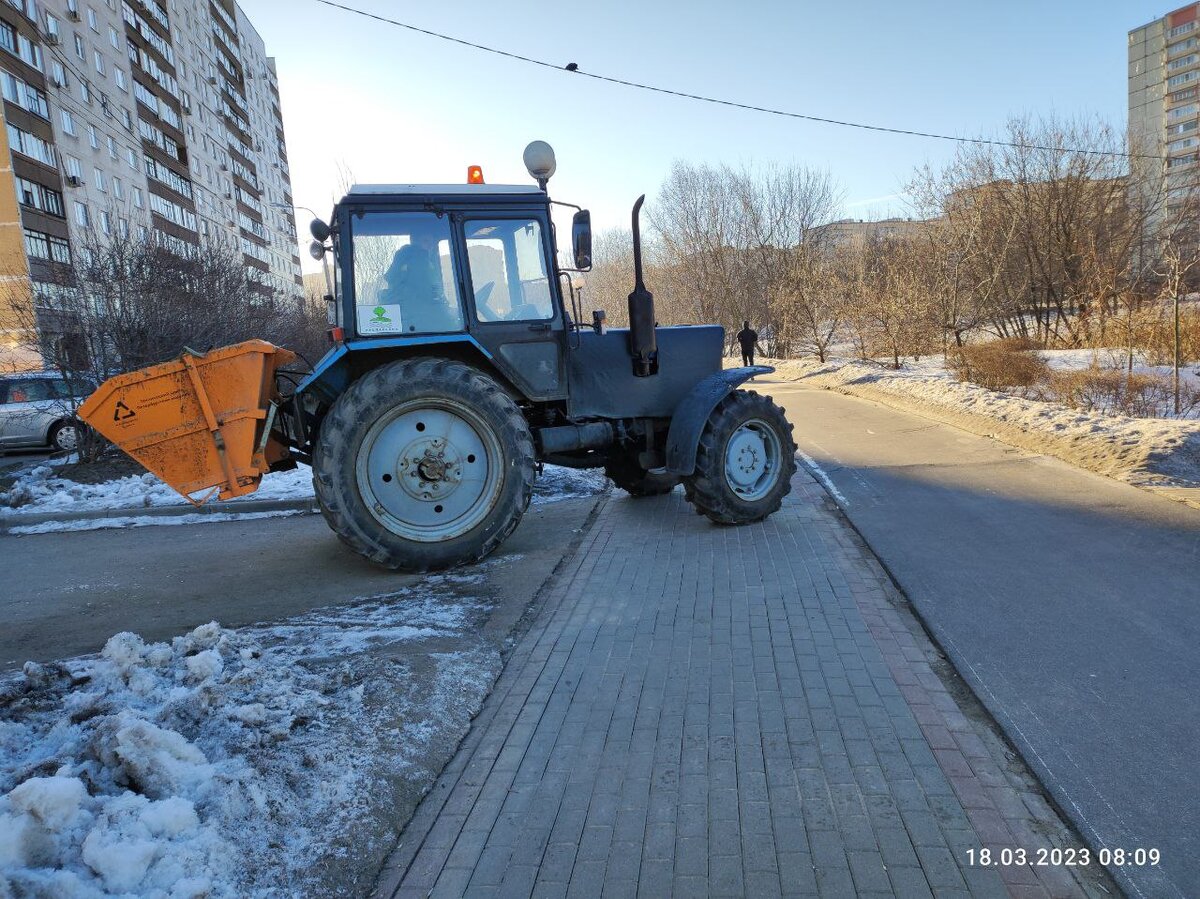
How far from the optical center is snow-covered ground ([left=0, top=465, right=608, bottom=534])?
876 cm

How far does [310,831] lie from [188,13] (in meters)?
76.8

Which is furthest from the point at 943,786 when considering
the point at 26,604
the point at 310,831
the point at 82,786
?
the point at 26,604

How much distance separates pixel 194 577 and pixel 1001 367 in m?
15.5

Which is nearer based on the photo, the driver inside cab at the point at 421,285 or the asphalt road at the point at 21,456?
the driver inside cab at the point at 421,285

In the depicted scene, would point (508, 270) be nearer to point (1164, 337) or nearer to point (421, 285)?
point (421, 285)

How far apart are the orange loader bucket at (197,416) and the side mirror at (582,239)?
7.84 ft

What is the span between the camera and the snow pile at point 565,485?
29.4ft

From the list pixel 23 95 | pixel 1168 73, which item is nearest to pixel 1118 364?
pixel 23 95

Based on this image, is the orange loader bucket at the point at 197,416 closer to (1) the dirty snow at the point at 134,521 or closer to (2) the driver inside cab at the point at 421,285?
(2) the driver inside cab at the point at 421,285

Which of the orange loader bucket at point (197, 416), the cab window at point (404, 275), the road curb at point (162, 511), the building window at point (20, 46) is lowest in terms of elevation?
the road curb at point (162, 511)

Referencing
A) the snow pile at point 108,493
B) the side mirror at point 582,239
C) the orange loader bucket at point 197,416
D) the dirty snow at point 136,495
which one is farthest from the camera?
the snow pile at point 108,493

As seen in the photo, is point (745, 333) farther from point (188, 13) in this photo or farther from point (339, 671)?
point (188, 13)

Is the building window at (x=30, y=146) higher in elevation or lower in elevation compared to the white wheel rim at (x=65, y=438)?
higher

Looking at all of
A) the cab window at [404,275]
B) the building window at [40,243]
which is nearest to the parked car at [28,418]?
Result: the cab window at [404,275]
